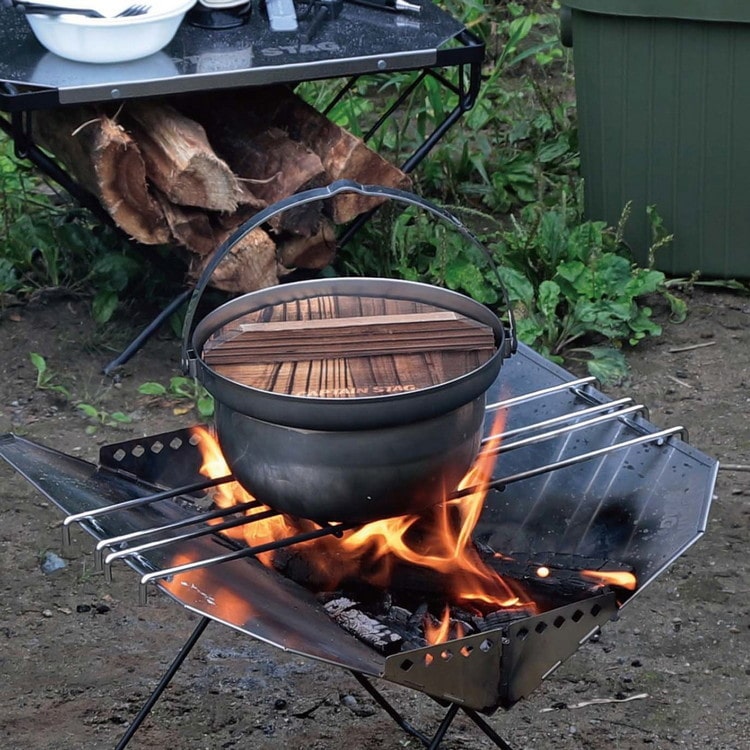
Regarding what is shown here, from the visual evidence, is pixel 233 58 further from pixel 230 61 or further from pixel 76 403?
pixel 76 403

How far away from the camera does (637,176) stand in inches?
173

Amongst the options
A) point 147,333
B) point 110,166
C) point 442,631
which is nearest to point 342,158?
point 110,166

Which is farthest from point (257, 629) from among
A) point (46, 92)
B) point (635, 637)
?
point (46, 92)

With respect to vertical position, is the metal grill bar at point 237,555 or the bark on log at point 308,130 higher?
the bark on log at point 308,130

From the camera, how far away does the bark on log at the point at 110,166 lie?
3.54 meters

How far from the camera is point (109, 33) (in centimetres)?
340

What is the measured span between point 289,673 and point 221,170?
152 centimetres

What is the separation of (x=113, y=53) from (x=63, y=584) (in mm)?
1463

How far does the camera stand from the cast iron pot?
1.85m

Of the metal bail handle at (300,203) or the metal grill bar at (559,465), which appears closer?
the metal bail handle at (300,203)

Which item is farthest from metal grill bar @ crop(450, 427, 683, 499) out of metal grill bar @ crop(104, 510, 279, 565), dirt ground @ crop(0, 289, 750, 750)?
dirt ground @ crop(0, 289, 750, 750)

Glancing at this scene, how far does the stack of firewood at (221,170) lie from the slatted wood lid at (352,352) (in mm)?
1556

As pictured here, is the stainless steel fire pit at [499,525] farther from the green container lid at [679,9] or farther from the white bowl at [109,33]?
the green container lid at [679,9]

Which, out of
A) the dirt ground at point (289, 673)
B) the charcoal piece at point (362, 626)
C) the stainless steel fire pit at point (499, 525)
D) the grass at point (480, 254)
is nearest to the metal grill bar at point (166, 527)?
the stainless steel fire pit at point (499, 525)
